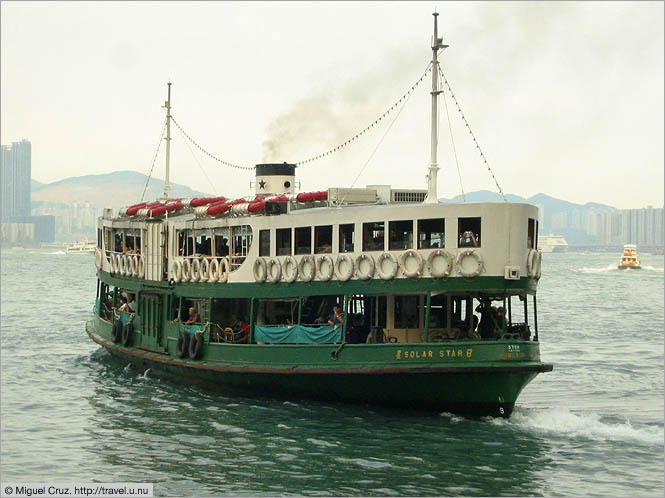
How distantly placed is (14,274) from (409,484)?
330ft

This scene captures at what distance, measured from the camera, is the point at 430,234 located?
77.5 feet

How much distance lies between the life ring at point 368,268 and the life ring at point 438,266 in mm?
1419

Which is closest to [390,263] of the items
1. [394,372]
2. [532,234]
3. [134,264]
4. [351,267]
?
[351,267]

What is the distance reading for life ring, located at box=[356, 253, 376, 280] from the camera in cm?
2408

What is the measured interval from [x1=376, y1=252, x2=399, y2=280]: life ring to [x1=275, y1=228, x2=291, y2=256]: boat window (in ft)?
9.81

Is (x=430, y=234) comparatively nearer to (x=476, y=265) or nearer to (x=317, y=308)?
(x=476, y=265)

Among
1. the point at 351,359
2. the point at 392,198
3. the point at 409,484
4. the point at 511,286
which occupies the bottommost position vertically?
the point at 409,484

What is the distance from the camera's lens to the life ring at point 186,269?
28.5 m

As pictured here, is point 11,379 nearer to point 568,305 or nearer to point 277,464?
point 277,464

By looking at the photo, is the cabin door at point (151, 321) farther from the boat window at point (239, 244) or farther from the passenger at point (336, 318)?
the passenger at point (336, 318)

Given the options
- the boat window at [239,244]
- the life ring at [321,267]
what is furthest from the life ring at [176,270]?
the life ring at [321,267]

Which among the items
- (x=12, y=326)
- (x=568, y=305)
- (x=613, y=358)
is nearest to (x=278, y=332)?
(x=613, y=358)

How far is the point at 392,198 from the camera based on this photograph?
2744cm

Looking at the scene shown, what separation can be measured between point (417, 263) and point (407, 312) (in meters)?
1.98
